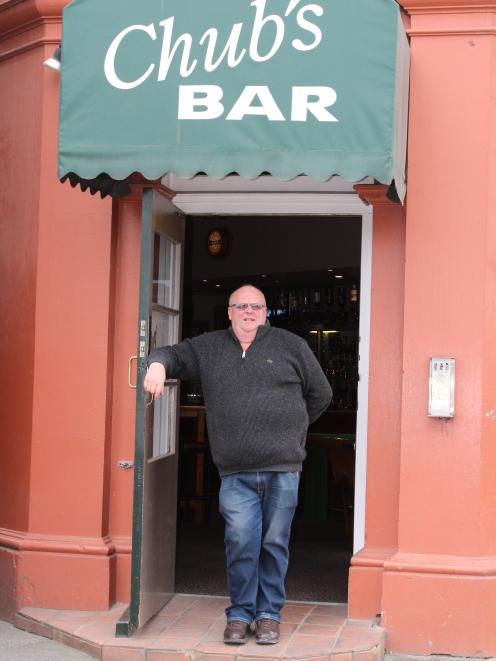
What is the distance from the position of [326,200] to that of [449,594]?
250 cm

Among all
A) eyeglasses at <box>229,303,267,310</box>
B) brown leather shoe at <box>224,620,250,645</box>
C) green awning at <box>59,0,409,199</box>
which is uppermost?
green awning at <box>59,0,409,199</box>

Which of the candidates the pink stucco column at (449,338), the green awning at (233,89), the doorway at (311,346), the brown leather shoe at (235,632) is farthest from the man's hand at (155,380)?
the doorway at (311,346)

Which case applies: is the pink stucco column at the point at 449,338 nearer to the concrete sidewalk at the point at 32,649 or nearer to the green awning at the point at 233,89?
the green awning at the point at 233,89

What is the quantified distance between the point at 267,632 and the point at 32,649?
53.4 inches

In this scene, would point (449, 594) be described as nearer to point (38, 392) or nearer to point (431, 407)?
point (431, 407)

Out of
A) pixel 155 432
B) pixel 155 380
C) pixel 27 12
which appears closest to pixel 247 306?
pixel 155 380

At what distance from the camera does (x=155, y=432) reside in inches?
215

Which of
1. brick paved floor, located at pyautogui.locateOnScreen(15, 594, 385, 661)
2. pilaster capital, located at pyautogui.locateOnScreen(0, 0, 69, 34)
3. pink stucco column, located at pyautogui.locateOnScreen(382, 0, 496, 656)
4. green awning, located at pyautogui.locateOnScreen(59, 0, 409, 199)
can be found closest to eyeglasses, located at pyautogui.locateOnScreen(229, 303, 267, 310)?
green awning, located at pyautogui.locateOnScreen(59, 0, 409, 199)

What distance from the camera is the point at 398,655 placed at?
5164mm

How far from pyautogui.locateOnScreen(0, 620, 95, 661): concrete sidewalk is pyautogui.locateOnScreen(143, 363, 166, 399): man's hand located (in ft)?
4.92

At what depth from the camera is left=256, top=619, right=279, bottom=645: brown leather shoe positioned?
16.2 feet

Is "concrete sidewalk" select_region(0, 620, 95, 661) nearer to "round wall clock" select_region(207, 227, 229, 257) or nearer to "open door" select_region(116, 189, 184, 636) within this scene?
"open door" select_region(116, 189, 184, 636)

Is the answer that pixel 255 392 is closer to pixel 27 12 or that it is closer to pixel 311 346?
pixel 27 12

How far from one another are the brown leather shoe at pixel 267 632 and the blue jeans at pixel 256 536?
35mm
